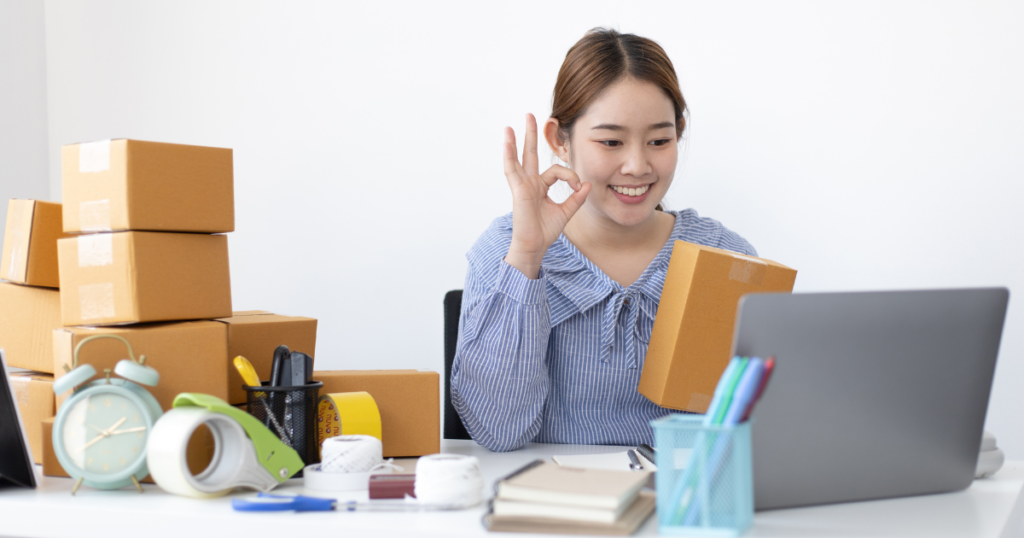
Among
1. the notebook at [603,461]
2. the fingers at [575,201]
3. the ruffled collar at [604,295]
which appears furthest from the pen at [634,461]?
the fingers at [575,201]

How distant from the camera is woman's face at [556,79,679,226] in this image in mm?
Result: 1429

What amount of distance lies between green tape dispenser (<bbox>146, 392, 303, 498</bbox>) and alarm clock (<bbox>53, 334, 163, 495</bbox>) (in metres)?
0.04

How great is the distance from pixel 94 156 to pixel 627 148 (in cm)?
88

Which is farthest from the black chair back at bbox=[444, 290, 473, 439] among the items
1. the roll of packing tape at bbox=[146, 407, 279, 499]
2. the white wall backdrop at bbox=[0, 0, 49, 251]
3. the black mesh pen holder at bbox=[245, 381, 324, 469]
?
the white wall backdrop at bbox=[0, 0, 49, 251]

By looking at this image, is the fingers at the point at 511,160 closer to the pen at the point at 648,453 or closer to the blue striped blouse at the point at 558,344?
the blue striped blouse at the point at 558,344

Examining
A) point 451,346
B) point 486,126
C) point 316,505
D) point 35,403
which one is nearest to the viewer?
point 316,505

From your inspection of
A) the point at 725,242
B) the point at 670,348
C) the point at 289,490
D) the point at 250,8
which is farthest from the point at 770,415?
the point at 250,8

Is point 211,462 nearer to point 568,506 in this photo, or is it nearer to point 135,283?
point 135,283

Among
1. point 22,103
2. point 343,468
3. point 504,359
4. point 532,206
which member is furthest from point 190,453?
point 22,103

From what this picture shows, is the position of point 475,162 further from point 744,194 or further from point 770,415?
point 770,415

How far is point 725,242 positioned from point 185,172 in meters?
1.03

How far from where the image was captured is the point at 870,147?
5.82 feet

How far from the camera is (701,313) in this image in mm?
1126

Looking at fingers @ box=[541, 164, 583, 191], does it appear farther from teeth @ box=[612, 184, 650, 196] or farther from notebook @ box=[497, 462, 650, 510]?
notebook @ box=[497, 462, 650, 510]
